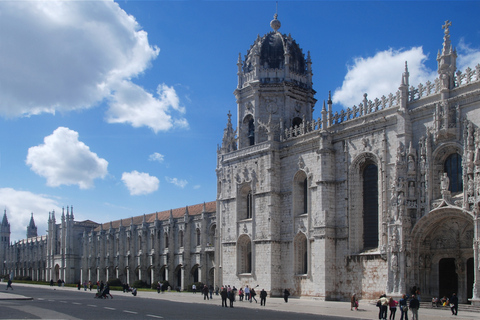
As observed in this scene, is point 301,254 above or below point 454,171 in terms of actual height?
below

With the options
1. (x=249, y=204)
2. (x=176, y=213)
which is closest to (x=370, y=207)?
(x=249, y=204)

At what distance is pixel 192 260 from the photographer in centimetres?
6481

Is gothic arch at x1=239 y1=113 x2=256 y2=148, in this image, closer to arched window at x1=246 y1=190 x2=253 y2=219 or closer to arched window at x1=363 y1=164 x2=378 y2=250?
arched window at x1=246 y1=190 x2=253 y2=219

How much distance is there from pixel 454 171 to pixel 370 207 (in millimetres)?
6499

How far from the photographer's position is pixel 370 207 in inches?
1439

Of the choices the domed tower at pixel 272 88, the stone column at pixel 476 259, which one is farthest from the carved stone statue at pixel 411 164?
the domed tower at pixel 272 88

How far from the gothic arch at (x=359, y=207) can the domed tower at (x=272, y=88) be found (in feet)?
28.6

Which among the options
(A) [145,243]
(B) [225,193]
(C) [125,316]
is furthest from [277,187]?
(A) [145,243]

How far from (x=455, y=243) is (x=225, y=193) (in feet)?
68.7

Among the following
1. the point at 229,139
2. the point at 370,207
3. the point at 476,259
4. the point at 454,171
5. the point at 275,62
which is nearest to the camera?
the point at 476,259

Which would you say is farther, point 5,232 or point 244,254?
point 5,232

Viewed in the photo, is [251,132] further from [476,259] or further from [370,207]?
[476,259]

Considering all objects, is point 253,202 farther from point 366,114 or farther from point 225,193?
point 366,114

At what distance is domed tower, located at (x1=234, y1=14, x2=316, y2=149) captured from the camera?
45500mm
